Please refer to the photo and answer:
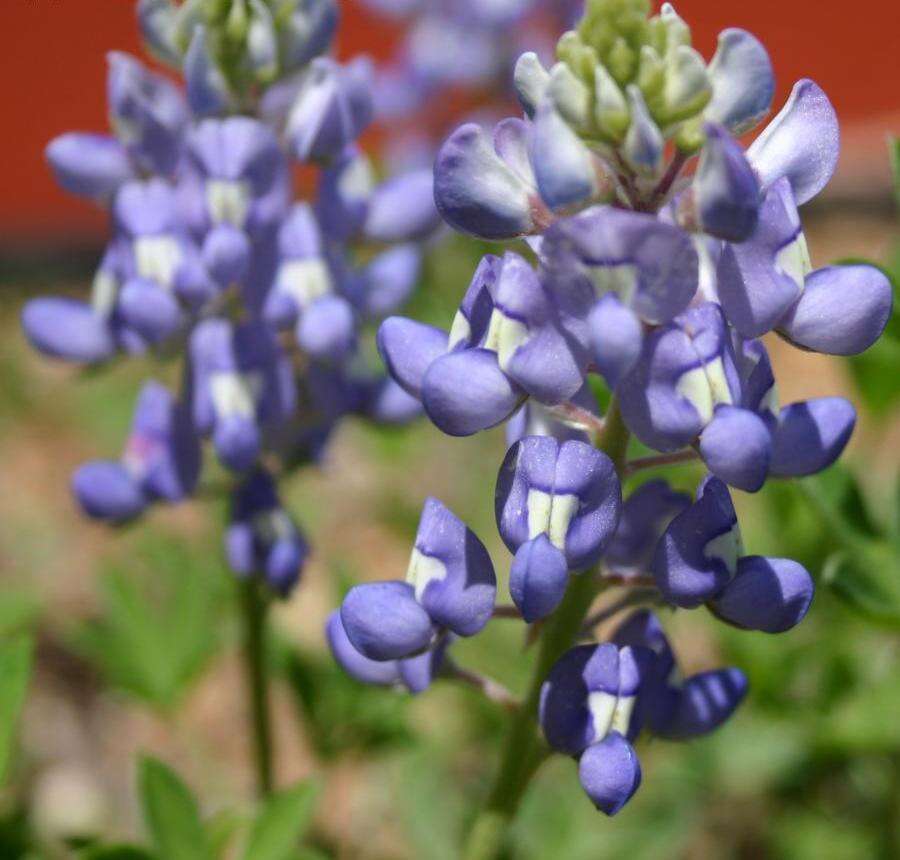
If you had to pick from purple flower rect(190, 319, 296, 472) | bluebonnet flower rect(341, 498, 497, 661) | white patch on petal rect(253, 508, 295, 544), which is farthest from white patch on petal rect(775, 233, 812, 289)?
white patch on petal rect(253, 508, 295, 544)

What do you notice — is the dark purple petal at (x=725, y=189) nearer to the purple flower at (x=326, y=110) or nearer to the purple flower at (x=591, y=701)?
the purple flower at (x=591, y=701)

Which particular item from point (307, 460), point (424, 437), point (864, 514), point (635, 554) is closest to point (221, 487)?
point (307, 460)

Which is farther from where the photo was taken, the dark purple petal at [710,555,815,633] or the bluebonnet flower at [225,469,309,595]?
the bluebonnet flower at [225,469,309,595]

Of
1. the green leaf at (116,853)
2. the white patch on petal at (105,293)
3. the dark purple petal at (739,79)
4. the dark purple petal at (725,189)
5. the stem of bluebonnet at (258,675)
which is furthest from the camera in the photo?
the stem of bluebonnet at (258,675)

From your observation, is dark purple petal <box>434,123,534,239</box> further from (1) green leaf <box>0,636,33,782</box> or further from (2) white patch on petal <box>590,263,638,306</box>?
(1) green leaf <box>0,636,33,782</box>

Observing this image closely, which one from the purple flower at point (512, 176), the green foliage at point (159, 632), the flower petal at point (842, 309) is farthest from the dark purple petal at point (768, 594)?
the green foliage at point (159, 632)

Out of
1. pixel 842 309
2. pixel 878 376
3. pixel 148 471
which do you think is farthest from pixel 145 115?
pixel 878 376
